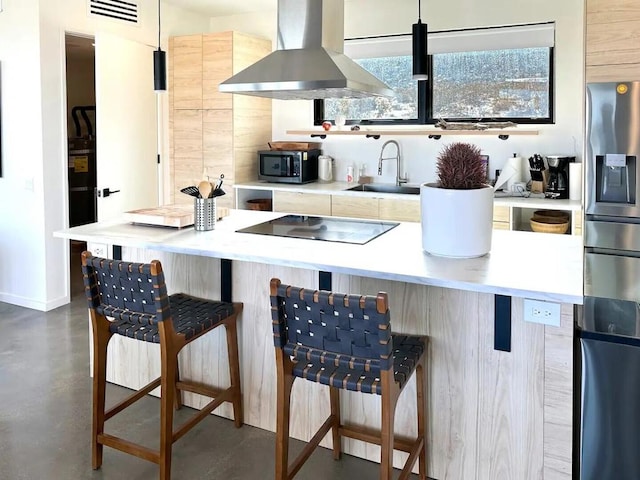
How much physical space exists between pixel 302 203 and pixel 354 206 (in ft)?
1.70

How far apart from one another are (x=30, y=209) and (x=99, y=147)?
2.44 feet

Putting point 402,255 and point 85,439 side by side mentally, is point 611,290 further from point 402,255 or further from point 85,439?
point 85,439

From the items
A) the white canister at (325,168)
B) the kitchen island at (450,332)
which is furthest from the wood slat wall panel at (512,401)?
the white canister at (325,168)

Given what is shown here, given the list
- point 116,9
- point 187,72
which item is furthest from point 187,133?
point 116,9

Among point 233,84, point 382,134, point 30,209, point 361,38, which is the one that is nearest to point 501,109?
point 382,134

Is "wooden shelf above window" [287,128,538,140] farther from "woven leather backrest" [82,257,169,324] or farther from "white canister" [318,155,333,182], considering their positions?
"woven leather backrest" [82,257,169,324]

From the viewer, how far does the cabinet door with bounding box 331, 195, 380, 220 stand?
486 cm

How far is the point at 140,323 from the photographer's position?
244 centimetres

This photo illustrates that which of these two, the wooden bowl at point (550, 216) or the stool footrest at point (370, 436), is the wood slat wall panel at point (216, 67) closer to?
the wooden bowl at point (550, 216)

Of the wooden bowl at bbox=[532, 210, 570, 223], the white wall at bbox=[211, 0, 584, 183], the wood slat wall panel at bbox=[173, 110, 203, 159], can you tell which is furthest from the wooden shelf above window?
the wood slat wall panel at bbox=[173, 110, 203, 159]

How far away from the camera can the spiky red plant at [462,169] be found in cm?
234

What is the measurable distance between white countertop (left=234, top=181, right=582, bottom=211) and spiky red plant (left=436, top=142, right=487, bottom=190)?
62.2 inches

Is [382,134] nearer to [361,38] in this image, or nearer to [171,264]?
[361,38]

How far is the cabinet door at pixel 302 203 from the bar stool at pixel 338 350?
9.68 ft
